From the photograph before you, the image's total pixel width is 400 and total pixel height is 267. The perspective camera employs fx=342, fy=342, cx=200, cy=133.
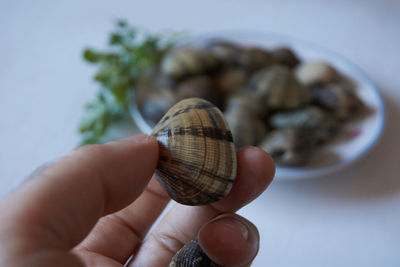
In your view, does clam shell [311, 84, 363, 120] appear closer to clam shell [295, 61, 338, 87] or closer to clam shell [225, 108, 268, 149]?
clam shell [295, 61, 338, 87]

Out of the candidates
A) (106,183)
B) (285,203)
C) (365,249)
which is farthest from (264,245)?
(106,183)

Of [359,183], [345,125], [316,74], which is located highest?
[316,74]

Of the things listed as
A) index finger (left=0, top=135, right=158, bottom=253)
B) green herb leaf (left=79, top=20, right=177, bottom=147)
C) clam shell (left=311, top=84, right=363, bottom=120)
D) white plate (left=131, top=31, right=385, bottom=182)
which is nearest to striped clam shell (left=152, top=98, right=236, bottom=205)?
index finger (left=0, top=135, right=158, bottom=253)

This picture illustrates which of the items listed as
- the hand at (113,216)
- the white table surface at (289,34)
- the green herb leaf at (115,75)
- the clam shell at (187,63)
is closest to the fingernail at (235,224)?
the hand at (113,216)

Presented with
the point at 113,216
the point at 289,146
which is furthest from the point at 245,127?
the point at 113,216

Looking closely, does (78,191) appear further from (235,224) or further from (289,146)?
(289,146)

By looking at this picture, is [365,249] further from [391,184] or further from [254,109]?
[254,109]
